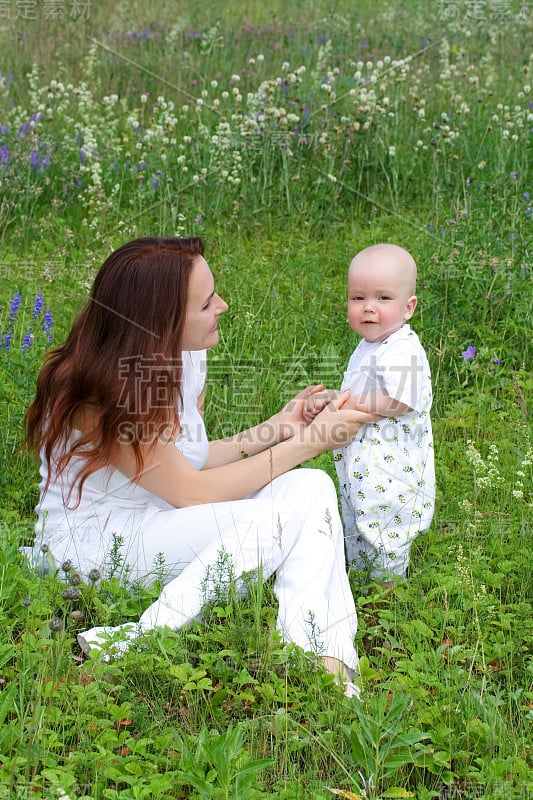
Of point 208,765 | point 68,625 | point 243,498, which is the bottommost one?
point 208,765

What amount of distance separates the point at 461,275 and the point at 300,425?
167 cm

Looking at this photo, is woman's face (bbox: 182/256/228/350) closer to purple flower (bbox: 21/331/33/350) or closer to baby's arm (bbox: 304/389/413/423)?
baby's arm (bbox: 304/389/413/423)

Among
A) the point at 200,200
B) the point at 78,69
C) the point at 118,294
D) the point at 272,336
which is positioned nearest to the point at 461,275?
the point at 272,336

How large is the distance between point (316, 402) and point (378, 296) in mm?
421

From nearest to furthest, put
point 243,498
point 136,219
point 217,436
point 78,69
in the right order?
point 243,498
point 217,436
point 136,219
point 78,69

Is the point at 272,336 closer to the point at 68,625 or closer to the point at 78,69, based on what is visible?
the point at 68,625

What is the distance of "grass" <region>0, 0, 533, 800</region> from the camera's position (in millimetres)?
2344

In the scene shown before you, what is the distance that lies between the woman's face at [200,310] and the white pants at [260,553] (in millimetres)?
520

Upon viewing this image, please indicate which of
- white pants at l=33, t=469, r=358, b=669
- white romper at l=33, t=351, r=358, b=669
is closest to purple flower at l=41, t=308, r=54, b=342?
white romper at l=33, t=351, r=358, b=669

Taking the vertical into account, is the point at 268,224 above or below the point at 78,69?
below

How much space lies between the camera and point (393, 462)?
320cm

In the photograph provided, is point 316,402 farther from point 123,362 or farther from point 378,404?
point 123,362

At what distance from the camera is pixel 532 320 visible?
15.4ft

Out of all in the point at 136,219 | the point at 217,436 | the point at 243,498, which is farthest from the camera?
the point at 136,219
